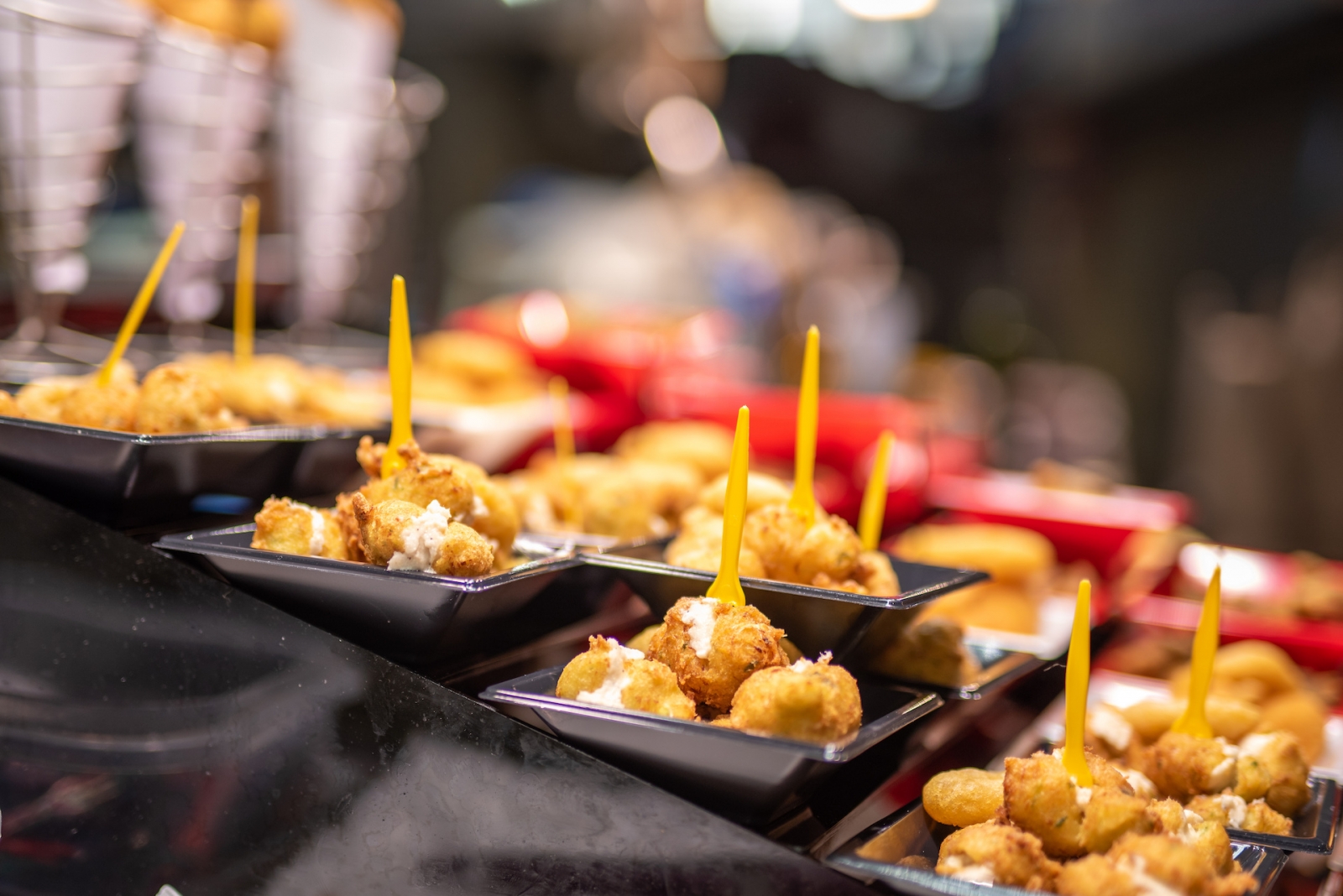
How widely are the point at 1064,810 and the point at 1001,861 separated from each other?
0.09 meters

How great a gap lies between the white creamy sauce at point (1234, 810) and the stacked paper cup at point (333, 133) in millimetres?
1840

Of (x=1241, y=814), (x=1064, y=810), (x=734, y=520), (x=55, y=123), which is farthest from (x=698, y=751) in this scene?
(x=55, y=123)

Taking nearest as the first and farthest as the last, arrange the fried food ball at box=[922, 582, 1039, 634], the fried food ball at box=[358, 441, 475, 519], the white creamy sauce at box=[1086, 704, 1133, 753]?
the fried food ball at box=[358, 441, 475, 519] < the white creamy sauce at box=[1086, 704, 1133, 753] < the fried food ball at box=[922, 582, 1039, 634]

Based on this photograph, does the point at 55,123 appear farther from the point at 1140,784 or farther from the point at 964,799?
the point at 1140,784

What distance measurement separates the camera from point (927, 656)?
1.26 metres

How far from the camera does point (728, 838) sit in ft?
3.05

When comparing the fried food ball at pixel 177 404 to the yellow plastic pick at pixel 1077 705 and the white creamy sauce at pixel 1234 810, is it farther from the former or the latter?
the white creamy sauce at pixel 1234 810

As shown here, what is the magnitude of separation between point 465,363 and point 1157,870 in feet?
5.82

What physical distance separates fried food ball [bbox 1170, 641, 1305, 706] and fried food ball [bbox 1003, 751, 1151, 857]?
83 cm

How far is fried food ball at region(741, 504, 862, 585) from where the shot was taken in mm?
1178

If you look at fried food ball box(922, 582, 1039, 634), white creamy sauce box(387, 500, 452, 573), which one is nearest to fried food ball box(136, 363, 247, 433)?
white creamy sauce box(387, 500, 452, 573)

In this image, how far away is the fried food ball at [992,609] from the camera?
1942 mm

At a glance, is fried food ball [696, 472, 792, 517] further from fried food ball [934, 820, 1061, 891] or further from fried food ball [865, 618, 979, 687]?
fried food ball [934, 820, 1061, 891]

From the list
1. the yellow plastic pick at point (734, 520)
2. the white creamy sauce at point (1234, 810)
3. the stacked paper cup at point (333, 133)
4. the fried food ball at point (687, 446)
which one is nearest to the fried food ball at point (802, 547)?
the yellow plastic pick at point (734, 520)
